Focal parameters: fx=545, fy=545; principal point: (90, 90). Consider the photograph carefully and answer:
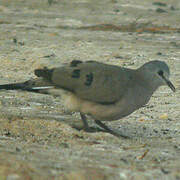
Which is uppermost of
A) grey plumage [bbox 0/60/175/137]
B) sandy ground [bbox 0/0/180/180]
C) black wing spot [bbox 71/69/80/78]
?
black wing spot [bbox 71/69/80/78]

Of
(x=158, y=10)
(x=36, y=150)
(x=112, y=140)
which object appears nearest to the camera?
(x=36, y=150)

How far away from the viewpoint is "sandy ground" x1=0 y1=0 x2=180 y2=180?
419cm

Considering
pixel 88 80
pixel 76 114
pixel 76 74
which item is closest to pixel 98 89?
pixel 88 80

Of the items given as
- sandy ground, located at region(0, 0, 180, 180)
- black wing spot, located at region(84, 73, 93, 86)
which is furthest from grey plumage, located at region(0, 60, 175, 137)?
sandy ground, located at region(0, 0, 180, 180)

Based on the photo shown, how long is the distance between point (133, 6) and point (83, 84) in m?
10.6

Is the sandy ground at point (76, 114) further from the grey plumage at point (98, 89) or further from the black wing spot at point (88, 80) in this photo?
the black wing spot at point (88, 80)

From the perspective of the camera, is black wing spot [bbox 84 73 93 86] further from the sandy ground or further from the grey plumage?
the sandy ground

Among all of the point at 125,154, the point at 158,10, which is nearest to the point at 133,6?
the point at 158,10

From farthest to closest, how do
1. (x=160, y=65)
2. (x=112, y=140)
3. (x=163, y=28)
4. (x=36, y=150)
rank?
(x=163, y=28) → (x=160, y=65) → (x=112, y=140) → (x=36, y=150)

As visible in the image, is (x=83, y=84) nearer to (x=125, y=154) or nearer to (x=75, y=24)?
(x=125, y=154)

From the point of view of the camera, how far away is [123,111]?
5.66 metres

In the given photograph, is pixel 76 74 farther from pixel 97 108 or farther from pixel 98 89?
pixel 97 108

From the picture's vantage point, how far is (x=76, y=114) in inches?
270

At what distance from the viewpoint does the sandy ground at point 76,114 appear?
165 inches
